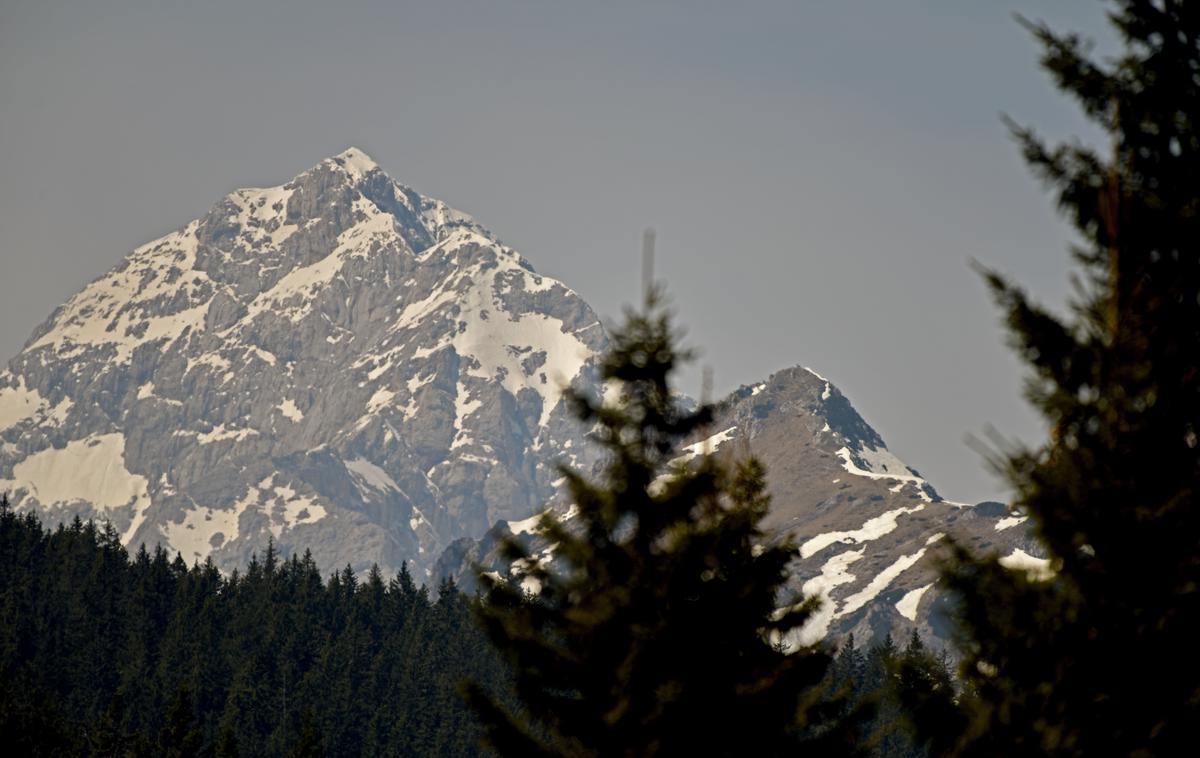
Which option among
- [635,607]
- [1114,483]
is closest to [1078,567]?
[1114,483]

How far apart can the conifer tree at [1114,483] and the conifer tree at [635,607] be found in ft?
19.2

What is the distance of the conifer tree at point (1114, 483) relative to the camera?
18922 millimetres

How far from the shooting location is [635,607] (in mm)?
25578

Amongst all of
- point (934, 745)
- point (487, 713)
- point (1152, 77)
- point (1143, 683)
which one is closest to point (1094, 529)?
point (1143, 683)

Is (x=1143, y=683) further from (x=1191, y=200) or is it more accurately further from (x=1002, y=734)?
(x=1191, y=200)

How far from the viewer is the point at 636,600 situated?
25594 millimetres

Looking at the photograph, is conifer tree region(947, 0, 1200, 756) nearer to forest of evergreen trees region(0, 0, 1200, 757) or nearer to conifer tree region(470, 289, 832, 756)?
forest of evergreen trees region(0, 0, 1200, 757)

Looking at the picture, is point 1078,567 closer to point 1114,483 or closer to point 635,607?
point 1114,483

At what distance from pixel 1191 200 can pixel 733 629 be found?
35.9 feet

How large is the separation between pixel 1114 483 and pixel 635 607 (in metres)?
8.25

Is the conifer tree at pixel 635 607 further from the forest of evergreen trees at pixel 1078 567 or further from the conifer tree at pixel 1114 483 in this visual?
the conifer tree at pixel 1114 483

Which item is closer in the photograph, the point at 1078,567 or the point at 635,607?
the point at 1078,567

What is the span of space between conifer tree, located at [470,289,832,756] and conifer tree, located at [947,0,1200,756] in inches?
231

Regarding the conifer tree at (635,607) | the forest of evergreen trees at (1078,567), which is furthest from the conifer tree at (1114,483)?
the conifer tree at (635,607)
